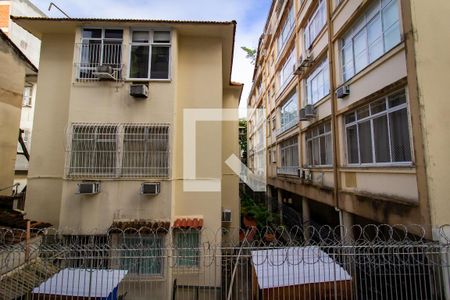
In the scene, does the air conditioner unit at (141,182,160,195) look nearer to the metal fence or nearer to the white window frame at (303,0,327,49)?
the metal fence

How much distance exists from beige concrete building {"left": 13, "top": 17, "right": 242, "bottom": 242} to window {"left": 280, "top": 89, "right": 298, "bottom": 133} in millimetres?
7631

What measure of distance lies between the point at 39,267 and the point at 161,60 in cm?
637

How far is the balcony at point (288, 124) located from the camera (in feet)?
50.6

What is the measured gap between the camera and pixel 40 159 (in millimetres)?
8695

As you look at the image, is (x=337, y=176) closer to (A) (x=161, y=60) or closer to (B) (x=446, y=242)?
(B) (x=446, y=242)

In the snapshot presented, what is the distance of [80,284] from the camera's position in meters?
5.20

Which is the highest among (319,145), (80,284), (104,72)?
(104,72)

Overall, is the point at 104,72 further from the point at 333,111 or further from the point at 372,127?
the point at 372,127

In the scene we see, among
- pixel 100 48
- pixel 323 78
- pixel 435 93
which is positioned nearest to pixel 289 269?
pixel 435 93

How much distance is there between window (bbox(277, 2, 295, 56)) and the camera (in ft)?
53.4

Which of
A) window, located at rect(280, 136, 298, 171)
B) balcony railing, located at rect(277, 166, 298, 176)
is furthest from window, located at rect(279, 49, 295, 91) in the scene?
balcony railing, located at rect(277, 166, 298, 176)

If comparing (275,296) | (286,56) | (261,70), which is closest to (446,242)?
(275,296)

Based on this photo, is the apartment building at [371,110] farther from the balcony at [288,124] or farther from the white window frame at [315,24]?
the balcony at [288,124]

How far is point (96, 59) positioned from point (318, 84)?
886cm
